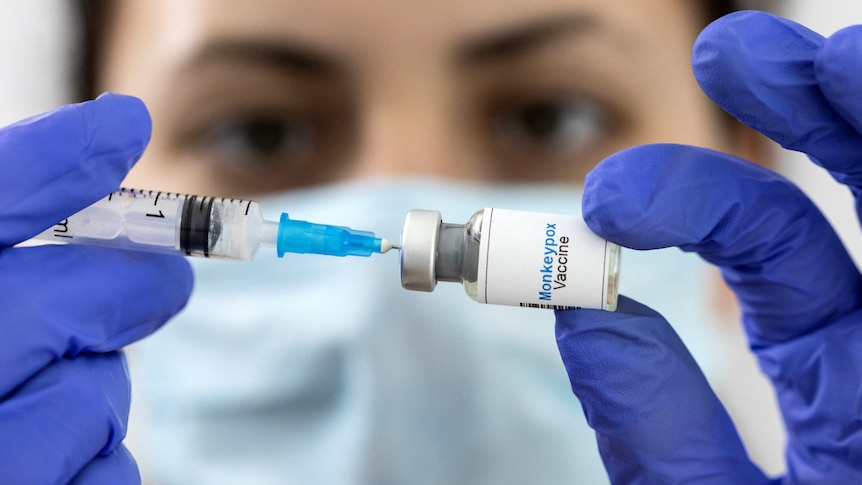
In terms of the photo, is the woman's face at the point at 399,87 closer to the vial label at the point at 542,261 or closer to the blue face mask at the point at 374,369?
the blue face mask at the point at 374,369

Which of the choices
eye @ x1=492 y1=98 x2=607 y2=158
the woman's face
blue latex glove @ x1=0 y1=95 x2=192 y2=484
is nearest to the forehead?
the woman's face

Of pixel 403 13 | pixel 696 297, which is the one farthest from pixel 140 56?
pixel 696 297

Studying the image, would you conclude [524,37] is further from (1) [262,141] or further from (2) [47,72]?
(2) [47,72]

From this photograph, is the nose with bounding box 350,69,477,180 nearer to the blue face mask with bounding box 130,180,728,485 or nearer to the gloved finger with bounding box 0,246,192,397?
the blue face mask with bounding box 130,180,728,485

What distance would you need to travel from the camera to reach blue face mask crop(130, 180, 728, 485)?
4.00 feet

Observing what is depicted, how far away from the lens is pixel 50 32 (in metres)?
1.65

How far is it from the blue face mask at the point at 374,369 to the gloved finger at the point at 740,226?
381 mm

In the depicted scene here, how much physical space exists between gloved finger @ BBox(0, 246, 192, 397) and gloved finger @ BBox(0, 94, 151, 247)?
0.05m

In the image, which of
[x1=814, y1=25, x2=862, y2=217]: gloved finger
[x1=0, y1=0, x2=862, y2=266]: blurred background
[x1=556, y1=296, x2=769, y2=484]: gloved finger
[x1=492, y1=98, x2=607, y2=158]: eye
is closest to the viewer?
[x1=814, y1=25, x2=862, y2=217]: gloved finger

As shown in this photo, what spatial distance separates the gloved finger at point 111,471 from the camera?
0.82m

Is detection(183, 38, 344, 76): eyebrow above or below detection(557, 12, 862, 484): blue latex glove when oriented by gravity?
above

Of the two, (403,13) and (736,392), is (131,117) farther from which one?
(736,392)

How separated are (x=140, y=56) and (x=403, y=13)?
1.79 feet

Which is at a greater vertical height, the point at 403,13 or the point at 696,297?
the point at 403,13
